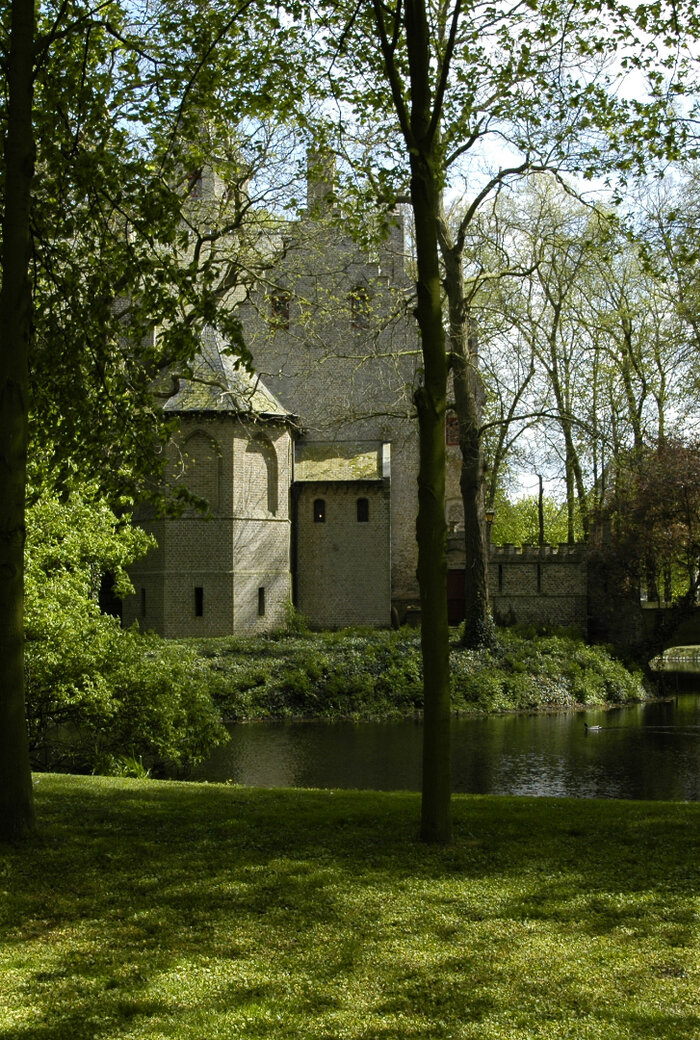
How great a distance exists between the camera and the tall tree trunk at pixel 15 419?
22.4ft

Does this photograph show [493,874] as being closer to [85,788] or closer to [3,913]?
[3,913]

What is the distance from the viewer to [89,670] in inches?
535

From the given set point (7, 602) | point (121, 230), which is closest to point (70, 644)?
point (121, 230)

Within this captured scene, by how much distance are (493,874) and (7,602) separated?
145 inches

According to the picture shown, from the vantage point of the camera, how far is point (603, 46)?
9828mm

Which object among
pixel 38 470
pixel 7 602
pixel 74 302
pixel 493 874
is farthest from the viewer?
pixel 38 470

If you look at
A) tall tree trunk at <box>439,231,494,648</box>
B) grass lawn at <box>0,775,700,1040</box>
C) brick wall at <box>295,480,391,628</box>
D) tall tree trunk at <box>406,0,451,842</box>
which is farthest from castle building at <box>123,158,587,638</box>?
grass lawn at <box>0,775,700,1040</box>

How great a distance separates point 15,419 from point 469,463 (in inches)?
748

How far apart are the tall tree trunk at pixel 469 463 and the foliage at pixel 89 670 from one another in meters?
11.4

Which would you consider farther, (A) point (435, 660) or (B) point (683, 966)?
(A) point (435, 660)

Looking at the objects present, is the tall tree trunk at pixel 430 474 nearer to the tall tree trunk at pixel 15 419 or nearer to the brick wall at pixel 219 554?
the tall tree trunk at pixel 15 419

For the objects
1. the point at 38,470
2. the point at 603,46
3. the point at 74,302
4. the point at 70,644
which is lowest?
the point at 70,644

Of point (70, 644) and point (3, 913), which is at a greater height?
point (70, 644)

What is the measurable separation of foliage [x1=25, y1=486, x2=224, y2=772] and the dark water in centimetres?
172
